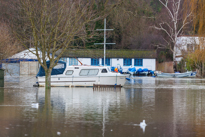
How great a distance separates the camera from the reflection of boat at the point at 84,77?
32438 mm

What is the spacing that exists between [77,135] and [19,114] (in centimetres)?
491

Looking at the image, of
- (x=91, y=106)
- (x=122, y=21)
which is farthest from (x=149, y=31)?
(x=91, y=106)

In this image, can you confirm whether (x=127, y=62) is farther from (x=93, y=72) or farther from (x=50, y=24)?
(x=50, y=24)

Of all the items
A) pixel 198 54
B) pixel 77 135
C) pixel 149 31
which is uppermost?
pixel 149 31

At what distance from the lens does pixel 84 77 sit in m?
32.7

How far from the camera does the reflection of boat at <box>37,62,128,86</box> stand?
32438 millimetres

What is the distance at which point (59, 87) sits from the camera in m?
32.2

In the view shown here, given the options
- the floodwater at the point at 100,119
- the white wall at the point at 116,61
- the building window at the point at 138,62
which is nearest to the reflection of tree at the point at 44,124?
the floodwater at the point at 100,119

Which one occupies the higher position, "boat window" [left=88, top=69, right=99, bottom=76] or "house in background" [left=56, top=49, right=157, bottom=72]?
"house in background" [left=56, top=49, right=157, bottom=72]

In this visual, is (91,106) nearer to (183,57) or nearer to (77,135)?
(77,135)

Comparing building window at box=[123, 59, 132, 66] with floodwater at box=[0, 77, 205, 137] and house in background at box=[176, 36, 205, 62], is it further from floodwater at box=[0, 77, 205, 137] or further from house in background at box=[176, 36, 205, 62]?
floodwater at box=[0, 77, 205, 137]

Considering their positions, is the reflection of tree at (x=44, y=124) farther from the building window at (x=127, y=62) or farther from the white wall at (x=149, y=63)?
the white wall at (x=149, y=63)

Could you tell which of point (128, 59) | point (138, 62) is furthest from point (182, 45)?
point (128, 59)

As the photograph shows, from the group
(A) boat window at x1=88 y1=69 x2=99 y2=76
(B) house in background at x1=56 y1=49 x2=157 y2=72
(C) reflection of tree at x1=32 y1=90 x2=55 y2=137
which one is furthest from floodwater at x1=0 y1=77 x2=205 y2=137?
(B) house in background at x1=56 y1=49 x2=157 y2=72
